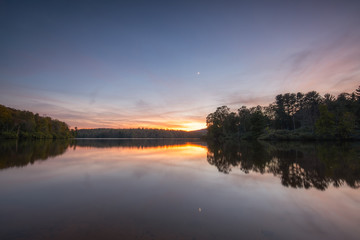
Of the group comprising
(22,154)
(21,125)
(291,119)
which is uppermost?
(291,119)

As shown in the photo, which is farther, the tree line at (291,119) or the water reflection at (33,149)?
the tree line at (291,119)

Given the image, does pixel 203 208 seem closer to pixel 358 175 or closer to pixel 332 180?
pixel 332 180

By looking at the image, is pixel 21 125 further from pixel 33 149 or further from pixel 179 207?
pixel 179 207

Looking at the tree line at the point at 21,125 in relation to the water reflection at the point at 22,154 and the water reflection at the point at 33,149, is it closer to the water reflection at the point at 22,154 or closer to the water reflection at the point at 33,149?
the water reflection at the point at 33,149

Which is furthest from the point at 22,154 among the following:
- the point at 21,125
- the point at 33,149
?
the point at 21,125

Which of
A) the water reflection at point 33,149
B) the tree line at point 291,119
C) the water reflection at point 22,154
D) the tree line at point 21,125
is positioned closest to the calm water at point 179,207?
the water reflection at point 22,154

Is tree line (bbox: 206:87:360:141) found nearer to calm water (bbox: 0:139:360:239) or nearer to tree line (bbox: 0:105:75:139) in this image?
calm water (bbox: 0:139:360:239)

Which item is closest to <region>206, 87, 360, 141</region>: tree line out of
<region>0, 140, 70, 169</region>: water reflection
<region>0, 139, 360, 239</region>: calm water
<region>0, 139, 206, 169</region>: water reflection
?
<region>0, 139, 206, 169</region>: water reflection

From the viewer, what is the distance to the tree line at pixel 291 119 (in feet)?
146

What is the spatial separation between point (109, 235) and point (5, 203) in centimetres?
→ 452

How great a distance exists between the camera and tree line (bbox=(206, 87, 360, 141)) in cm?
4440

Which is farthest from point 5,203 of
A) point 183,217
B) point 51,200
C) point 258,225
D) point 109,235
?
point 258,225

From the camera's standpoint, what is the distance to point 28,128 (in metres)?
66.2

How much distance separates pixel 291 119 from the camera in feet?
246
